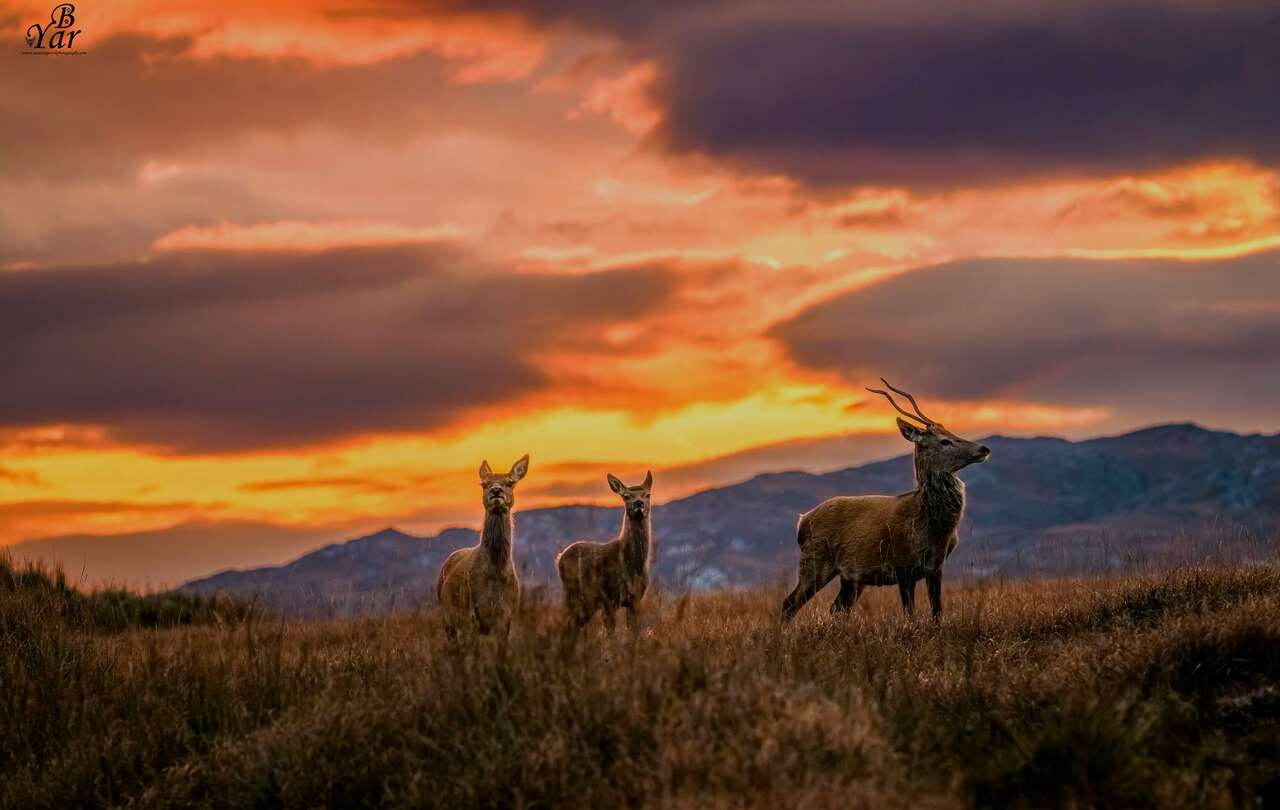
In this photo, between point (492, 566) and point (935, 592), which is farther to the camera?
point (935, 592)

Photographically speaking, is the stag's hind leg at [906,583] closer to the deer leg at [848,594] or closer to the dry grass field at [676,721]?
the deer leg at [848,594]

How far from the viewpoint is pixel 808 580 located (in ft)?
51.4

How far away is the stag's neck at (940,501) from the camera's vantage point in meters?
14.8

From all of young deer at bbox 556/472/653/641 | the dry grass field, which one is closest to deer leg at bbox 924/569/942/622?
the dry grass field

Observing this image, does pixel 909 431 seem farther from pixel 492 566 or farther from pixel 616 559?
pixel 492 566

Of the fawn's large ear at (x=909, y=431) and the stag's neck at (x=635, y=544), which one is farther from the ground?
the fawn's large ear at (x=909, y=431)

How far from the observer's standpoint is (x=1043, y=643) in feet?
37.5

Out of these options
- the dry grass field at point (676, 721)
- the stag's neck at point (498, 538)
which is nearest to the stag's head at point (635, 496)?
the stag's neck at point (498, 538)

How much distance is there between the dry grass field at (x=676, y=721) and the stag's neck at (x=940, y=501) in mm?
3159

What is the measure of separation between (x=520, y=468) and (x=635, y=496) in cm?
154

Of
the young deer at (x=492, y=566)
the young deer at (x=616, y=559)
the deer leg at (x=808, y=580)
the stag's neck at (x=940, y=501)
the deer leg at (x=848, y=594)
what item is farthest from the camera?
the deer leg at (x=808, y=580)

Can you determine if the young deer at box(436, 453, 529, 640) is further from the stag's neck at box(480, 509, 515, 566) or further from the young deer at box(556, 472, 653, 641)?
the young deer at box(556, 472, 653, 641)

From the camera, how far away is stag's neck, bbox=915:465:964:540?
14758mm

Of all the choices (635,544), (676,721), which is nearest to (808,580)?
(635,544)
